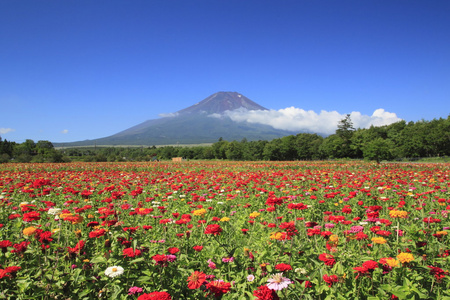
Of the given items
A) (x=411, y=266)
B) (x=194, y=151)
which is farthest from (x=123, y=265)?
(x=194, y=151)

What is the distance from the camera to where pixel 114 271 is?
2.05 metres

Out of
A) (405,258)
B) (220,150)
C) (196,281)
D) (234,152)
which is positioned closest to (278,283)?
(196,281)

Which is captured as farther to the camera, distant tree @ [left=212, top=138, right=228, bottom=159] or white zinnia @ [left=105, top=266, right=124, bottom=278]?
distant tree @ [left=212, top=138, right=228, bottom=159]

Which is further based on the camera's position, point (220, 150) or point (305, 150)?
point (220, 150)

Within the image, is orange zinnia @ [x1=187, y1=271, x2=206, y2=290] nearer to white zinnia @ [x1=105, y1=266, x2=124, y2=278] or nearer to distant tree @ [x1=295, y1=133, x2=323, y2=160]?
white zinnia @ [x1=105, y1=266, x2=124, y2=278]

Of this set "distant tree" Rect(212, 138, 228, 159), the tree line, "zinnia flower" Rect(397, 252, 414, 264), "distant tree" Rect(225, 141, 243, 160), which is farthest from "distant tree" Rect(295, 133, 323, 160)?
"zinnia flower" Rect(397, 252, 414, 264)

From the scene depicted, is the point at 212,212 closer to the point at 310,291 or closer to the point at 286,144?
the point at 310,291

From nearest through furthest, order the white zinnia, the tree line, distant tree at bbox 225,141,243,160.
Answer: the white zinnia < the tree line < distant tree at bbox 225,141,243,160

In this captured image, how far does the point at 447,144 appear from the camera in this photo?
59.5 metres

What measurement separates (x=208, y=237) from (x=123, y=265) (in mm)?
1905

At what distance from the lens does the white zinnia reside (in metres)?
1.99

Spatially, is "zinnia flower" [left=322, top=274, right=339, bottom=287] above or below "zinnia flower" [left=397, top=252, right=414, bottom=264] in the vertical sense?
below

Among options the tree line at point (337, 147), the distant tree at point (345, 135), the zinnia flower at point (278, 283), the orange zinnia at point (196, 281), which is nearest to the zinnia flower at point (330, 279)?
the zinnia flower at point (278, 283)

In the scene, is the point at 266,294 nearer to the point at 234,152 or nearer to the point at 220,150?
the point at 234,152
